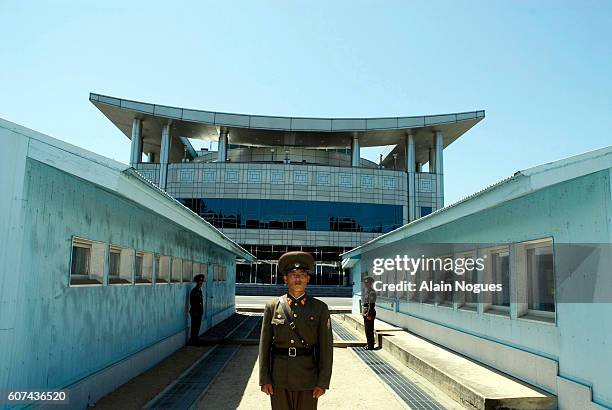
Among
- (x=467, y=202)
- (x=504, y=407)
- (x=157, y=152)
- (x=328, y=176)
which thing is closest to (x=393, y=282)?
(x=467, y=202)

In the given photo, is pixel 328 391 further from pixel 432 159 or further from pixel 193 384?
pixel 432 159

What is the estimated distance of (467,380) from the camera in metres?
7.24

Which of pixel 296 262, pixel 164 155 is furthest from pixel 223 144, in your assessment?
pixel 296 262

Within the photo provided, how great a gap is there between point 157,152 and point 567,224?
1751 inches

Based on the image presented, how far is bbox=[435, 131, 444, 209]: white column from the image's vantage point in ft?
131

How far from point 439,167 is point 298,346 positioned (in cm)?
3769

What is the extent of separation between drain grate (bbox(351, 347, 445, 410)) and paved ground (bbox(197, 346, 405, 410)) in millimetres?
167

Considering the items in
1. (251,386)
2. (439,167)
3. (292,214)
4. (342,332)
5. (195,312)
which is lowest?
(342,332)

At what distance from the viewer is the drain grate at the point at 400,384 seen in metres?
7.02

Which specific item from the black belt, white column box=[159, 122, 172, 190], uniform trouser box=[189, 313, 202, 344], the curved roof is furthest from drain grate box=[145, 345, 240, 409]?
white column box=[159, 122, 172, 190]

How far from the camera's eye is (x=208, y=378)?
862cm

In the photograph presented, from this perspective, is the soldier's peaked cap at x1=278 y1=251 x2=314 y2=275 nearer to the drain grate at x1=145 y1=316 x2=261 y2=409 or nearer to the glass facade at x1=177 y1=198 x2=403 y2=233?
the drain grate at x1=145 y1=316 x2=261 y2=409

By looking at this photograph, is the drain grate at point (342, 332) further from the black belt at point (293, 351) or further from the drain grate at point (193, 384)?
the black belt at point (293, 351)

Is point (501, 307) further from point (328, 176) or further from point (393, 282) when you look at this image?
point (328, 176)
